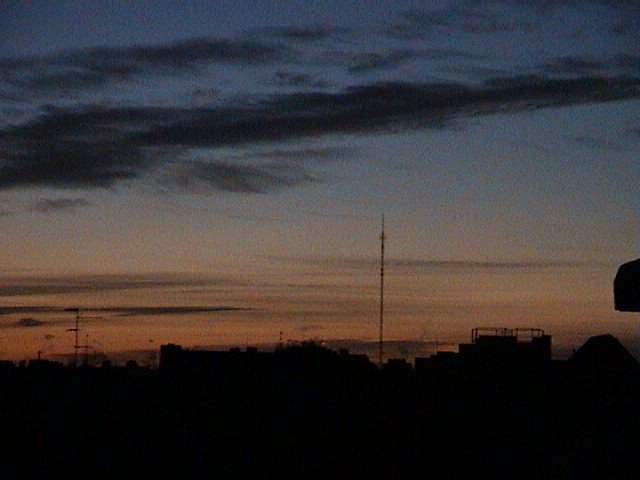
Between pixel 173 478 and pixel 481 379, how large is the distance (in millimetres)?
7547

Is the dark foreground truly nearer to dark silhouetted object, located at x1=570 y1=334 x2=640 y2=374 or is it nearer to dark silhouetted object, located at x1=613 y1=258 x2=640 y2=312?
dark silhouetted object, located at x1=570 y1=334 x2=640 y2=374

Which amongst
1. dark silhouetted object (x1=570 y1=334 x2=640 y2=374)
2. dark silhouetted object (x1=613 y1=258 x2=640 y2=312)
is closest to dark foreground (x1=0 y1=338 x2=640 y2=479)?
dark silhouetted object (x1=570 y1=334 x2=640 y2=374)

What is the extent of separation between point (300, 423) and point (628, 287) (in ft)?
81.2

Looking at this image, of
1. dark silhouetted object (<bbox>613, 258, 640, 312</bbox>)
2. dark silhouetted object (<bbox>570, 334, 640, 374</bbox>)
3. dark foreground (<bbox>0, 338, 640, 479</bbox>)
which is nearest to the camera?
dark silhouetted object (<bbox>613, 258, 640, 312</bbox>)

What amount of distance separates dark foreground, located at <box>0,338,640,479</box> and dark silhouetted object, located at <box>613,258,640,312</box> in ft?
14.0

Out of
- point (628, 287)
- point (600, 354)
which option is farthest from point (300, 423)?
point (628, 287)

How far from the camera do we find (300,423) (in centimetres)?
2836

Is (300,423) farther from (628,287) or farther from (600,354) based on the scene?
(628,287)

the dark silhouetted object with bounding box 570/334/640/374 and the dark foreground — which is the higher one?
the dark silhouetted object with bounding box 570/334/640/374

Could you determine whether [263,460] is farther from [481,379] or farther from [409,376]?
[409,376]

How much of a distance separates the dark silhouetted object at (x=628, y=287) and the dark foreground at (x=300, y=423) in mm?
4261

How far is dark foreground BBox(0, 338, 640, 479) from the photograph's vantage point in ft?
53.2

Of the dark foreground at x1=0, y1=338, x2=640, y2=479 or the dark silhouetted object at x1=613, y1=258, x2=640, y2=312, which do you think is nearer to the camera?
the dark silhouetted object at x1=613, y1=258, x2=640, y2=312

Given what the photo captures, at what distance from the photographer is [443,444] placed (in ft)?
58.4
